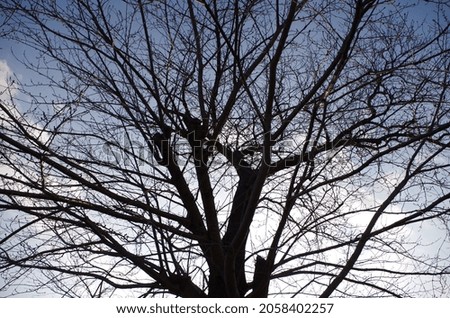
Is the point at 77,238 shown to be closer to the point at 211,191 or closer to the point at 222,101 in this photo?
the point at 211,191

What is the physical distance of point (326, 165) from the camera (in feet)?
12.2

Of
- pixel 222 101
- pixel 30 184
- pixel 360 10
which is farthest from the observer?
pixel 222 101

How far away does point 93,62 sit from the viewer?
361 cm

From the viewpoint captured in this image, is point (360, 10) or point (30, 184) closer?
point (360, 10)

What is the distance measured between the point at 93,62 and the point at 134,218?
1.48 meters

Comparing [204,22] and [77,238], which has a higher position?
[204,22]

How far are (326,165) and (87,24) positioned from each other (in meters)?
2.34

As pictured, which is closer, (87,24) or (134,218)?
(134,218)

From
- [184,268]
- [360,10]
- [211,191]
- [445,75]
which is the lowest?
[184,268]

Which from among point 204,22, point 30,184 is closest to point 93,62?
point 204,22
